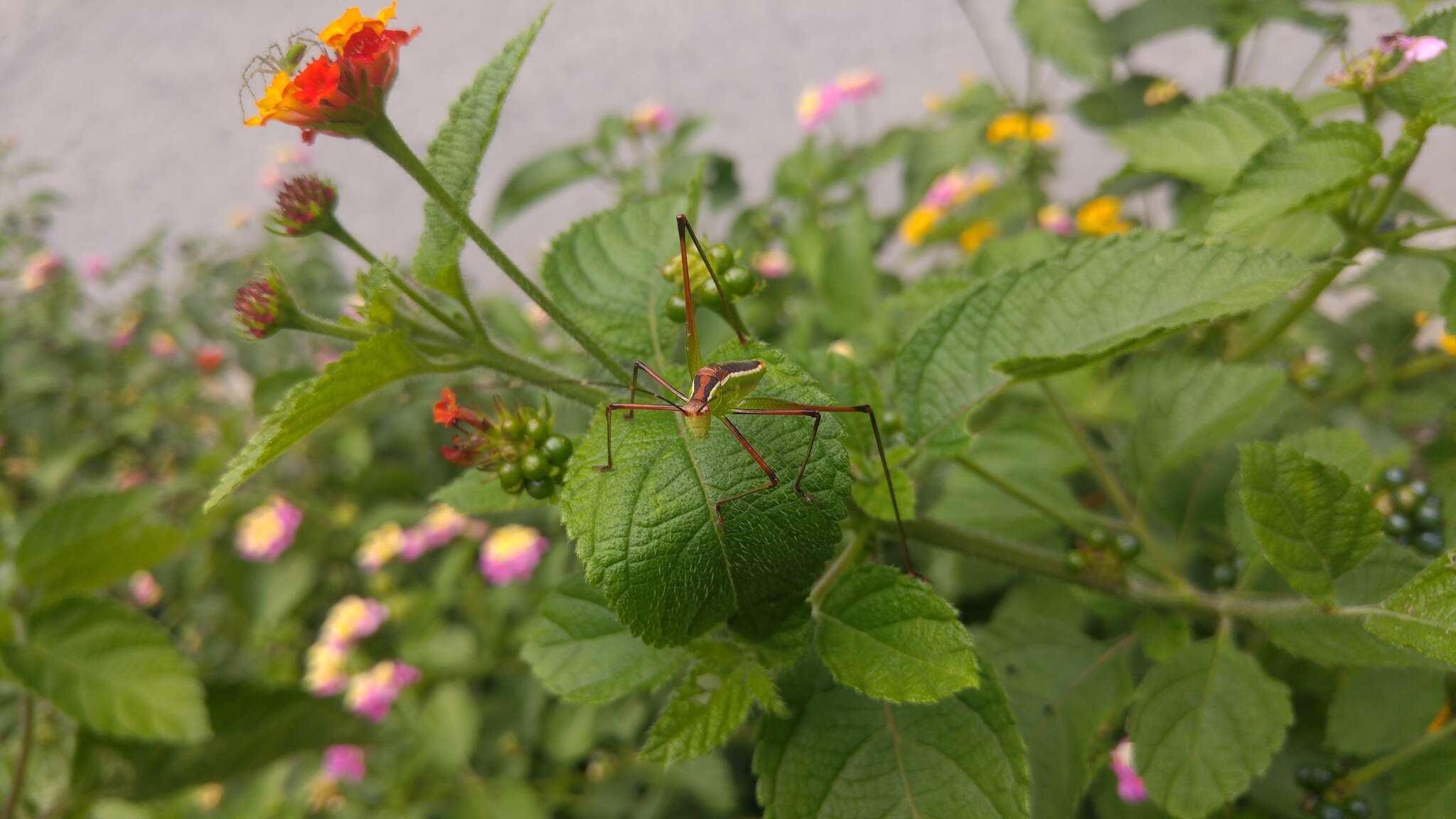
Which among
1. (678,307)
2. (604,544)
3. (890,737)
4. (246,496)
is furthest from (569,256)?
(246,496)

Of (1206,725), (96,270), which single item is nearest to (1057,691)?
(1206,725)

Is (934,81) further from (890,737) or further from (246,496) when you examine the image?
(890,737)

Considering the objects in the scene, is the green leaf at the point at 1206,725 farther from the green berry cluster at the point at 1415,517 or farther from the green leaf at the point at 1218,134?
the green leaf at the point at 1218,134

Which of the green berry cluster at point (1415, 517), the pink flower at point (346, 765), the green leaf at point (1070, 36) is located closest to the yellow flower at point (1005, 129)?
the green leaf at point (1070, 36)

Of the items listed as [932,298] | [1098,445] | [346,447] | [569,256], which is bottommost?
[1098,445]

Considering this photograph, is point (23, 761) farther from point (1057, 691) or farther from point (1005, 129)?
point (1005, 129)

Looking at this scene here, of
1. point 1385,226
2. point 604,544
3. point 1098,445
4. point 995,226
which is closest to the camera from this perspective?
point 604,544
